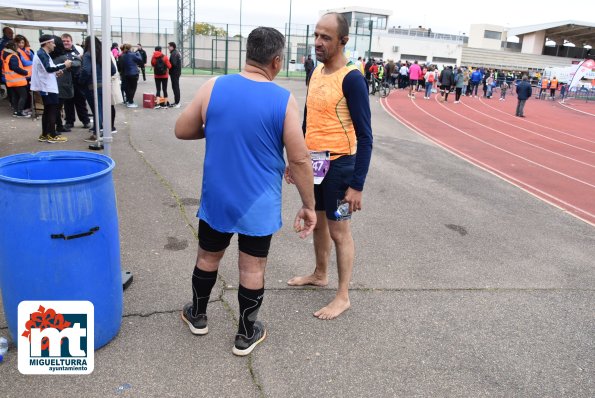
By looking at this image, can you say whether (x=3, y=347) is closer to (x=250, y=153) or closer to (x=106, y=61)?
(x=250, y=153)

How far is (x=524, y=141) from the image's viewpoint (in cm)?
1359

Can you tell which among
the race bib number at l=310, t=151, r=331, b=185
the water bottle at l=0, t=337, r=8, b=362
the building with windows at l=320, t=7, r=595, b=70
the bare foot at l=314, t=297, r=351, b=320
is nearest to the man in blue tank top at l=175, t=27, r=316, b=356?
the race bib number at l=310, t=151, r=331, b=185

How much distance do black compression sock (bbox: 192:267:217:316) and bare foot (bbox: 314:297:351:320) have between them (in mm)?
852

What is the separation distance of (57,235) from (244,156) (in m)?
1.04

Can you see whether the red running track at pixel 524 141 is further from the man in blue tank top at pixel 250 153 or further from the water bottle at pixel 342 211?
the man in blue tank top at pixel 250 153

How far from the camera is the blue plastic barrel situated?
2441 mm

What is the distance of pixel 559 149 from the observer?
42.1ft

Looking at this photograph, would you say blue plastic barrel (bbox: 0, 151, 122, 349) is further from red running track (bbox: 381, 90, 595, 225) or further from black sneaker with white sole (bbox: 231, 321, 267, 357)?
red running track (bbox: 381, 90, 595, 225)

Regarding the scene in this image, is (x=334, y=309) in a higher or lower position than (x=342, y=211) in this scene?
lower

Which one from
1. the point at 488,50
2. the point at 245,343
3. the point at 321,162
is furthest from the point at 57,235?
the point at 488,50

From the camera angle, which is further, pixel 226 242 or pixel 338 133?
pixel 338 133

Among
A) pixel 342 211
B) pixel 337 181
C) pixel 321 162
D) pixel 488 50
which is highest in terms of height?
pixel 488 50

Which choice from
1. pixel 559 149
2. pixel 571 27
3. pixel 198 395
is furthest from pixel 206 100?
pixel 571 27

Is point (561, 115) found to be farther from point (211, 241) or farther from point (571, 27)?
point (571, 27)
